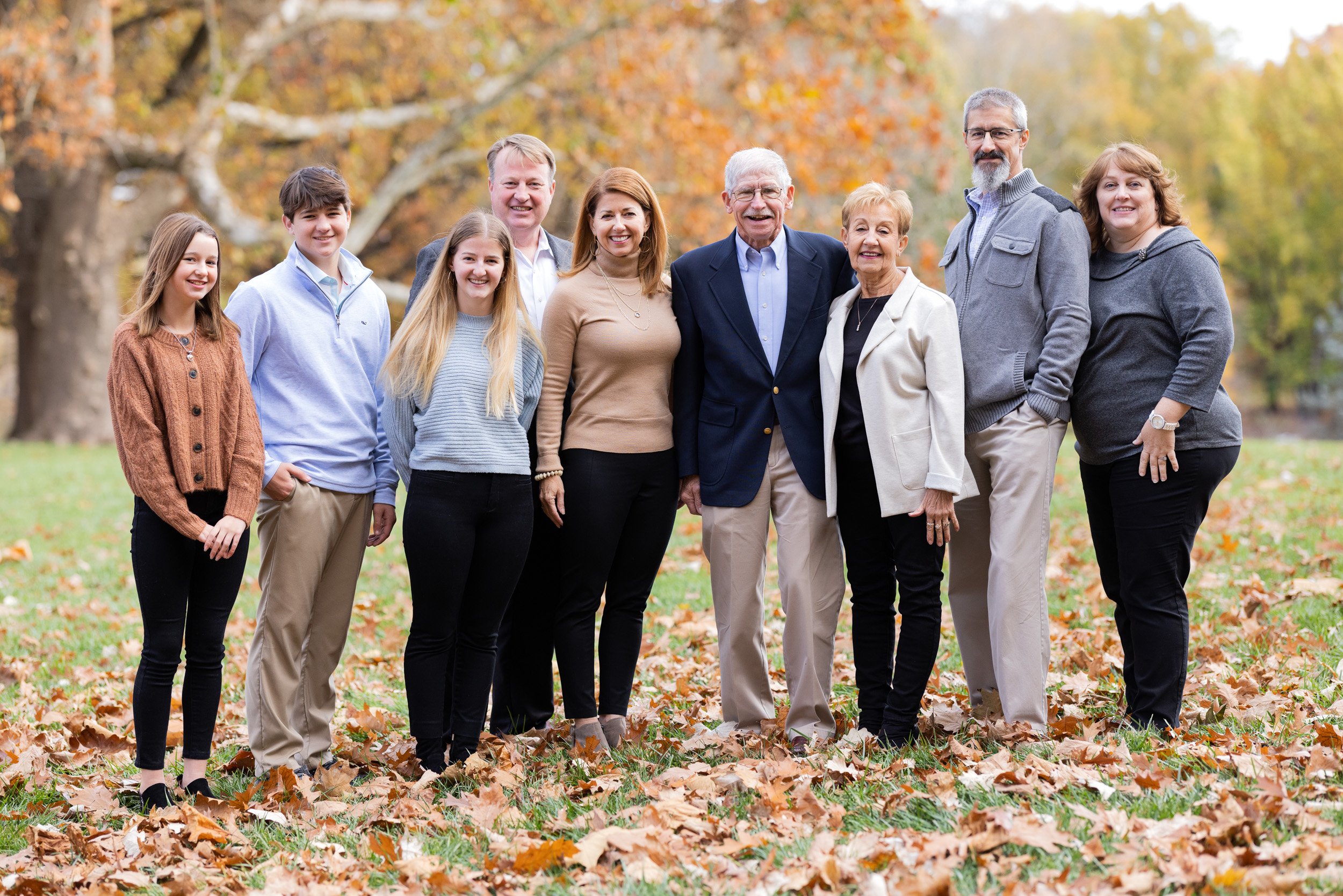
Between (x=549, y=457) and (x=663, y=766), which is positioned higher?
(x=549, y=457)

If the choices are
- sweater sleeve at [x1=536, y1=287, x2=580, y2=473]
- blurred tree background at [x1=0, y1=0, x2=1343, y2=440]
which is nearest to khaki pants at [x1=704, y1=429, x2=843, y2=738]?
sweater sleeve at [x1=536, y1=287, x2=580, y2=473]

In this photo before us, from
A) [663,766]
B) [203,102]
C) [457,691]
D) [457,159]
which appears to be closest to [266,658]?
[457,691]

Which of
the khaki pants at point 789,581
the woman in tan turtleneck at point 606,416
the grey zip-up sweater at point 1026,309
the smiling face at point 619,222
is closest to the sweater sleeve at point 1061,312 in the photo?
the grey zip-up sweater at point 1026,309

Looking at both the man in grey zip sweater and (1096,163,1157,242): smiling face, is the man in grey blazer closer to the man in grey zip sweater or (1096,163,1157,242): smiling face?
the man in grey zip sweater

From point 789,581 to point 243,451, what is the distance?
2065 mm

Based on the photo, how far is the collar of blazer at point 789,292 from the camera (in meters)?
4.45

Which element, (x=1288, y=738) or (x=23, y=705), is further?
(x=23, y=705)

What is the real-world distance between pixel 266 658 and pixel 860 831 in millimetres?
2322

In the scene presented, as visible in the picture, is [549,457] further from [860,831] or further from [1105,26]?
[1105,26]

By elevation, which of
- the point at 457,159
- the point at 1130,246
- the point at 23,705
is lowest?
the point at 23,705

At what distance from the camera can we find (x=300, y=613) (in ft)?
14.3

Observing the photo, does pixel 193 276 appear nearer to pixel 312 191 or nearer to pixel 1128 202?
pixel 312 191

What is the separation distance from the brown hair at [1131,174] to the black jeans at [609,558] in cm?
185

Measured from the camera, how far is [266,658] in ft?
14.2
